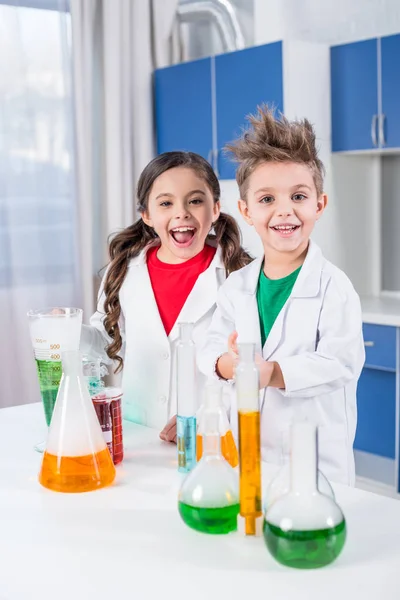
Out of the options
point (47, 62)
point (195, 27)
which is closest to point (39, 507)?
point (47, 62)

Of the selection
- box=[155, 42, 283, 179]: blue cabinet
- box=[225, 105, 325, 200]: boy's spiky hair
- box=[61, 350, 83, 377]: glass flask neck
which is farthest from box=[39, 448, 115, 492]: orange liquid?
box=[155, 42, 283, 179]: blue cabinet

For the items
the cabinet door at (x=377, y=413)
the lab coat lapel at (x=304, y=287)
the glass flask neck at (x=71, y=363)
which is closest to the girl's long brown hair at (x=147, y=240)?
the lab coat lapel at (x=304, y=287)

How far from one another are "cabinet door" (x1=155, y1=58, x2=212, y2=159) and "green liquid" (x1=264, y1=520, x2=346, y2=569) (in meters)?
3.00

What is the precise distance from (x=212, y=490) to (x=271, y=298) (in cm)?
58

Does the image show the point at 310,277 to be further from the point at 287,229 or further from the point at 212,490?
the point at 212,490

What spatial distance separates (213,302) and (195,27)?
288cm

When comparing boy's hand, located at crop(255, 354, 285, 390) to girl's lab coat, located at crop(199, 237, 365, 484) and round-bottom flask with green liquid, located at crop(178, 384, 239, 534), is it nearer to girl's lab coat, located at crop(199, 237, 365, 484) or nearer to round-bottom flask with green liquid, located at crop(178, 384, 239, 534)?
girl's lab coat, located at crop(199, 237, 365, 484)

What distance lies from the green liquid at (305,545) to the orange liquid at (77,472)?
36cm

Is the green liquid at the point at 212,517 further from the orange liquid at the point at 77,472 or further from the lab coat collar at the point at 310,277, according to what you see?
the lab coat collar at the point at 310,277

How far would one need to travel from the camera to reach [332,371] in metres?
1.34

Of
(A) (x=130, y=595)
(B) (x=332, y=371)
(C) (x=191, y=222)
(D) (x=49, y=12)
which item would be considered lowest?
(A) (x=130, y=595)

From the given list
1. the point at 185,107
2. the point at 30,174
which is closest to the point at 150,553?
the point at 30,174

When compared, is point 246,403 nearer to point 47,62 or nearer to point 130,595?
point 130,595

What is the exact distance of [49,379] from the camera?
136 cm
